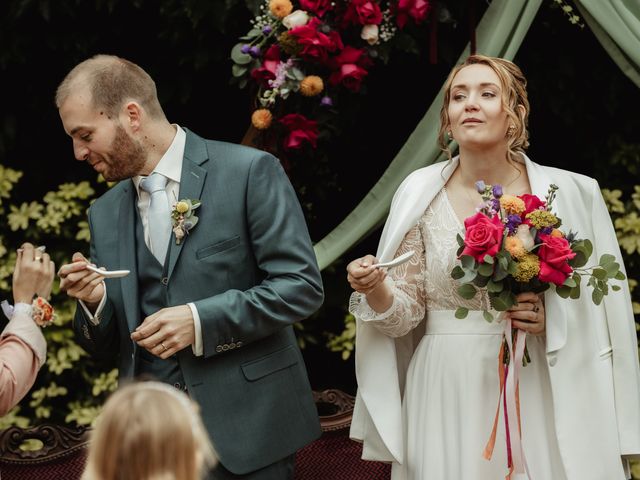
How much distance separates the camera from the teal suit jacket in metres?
3.43

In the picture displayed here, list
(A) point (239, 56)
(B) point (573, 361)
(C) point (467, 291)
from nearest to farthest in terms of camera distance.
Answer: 1. (C) point (467, 291)
2. (B) point (573, 361)
3. (A) point (239, 56)

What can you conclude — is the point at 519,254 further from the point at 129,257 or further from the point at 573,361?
the point at 129,257

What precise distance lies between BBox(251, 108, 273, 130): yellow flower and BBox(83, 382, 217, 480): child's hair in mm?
2571

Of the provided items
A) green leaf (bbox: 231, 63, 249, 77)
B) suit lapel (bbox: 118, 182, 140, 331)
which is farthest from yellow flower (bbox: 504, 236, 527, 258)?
green leaf (bbox: 231, 63, 249, 77)

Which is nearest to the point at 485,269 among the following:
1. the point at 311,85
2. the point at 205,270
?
the point at 205,270

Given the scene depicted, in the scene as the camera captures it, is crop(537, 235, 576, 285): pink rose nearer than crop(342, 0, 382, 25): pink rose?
Yes

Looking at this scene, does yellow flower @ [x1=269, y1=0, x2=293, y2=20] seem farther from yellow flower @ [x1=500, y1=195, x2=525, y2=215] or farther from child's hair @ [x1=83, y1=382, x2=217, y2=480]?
child's hair @ [x1=83, y1=382, x2=217, y2=480]

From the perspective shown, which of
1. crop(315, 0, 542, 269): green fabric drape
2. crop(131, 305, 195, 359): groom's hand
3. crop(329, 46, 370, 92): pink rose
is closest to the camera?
crop(131, 305, 195, 359): groom's hand

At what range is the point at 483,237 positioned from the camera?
10.8 feet

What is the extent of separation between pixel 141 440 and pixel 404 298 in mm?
1681

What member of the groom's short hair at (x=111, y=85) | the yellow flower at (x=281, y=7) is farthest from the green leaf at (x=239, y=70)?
the groom's short hair at (x=111, y=85)

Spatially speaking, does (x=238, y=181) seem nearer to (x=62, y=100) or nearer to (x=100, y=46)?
(x=62, y=100)

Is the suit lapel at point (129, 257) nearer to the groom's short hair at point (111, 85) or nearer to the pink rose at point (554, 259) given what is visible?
the groom's short hair at point (111, 85)

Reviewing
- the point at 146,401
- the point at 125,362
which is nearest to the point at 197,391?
the point at 125,362
